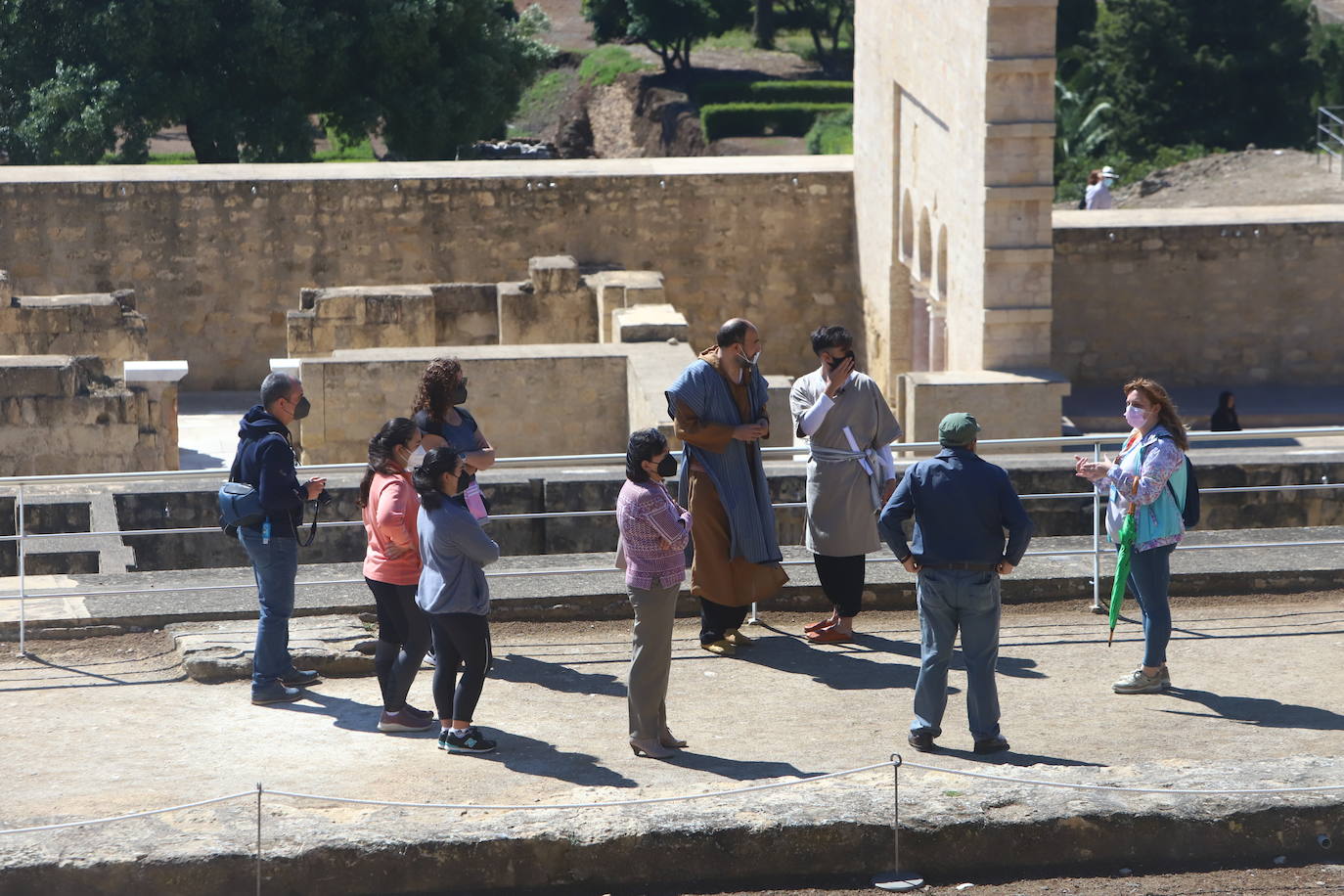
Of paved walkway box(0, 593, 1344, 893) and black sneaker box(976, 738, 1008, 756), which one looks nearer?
paved walkway box(0, 593, 1344, 893)

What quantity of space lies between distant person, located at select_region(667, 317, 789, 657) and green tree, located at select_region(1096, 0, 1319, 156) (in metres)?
35.3

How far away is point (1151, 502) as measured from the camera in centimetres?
733

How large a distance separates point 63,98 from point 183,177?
11.7 m

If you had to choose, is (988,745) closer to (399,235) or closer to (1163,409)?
(1163,409)

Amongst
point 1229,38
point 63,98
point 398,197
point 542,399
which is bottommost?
point 542,399

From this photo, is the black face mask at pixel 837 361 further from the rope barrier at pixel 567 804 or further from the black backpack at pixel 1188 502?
the rope barrier at pixel 567 804

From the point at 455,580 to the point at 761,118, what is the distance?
4499cm

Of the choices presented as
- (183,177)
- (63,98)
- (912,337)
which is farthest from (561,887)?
(63,98)

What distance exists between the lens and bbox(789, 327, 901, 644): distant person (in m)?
8.06

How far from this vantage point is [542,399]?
1367 cm

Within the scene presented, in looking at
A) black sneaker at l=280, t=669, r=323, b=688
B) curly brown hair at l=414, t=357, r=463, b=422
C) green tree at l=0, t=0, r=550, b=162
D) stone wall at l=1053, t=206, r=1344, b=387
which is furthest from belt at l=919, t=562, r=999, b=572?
green tree at l=0, t=0, r=550, b=162

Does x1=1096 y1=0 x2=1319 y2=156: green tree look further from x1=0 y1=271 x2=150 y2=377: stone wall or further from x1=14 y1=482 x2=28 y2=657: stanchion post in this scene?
x1=14 y1=482 x2=28 y2=657: stanchion post

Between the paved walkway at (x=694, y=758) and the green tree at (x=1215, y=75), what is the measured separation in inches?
1373

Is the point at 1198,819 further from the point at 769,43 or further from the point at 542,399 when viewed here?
the point at 769,43
